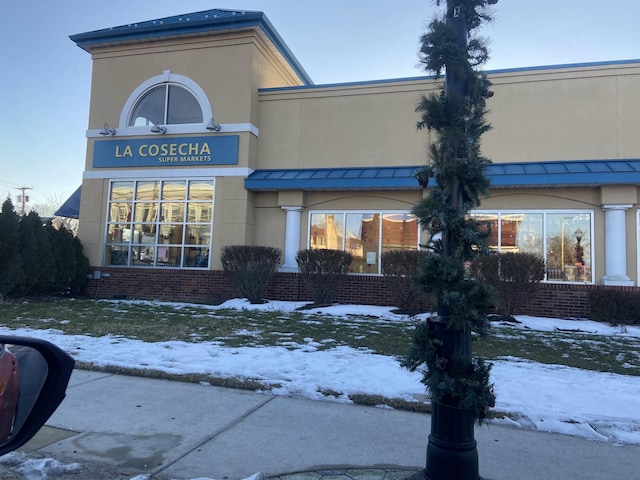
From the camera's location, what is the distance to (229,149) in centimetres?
1527

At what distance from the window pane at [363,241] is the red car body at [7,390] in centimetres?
1274

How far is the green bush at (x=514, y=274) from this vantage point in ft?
36.5

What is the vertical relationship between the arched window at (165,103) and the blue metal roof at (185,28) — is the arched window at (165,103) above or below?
below

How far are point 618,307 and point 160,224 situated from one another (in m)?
13.0

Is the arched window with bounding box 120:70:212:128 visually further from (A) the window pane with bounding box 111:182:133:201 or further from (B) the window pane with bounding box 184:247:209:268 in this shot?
(B) the window pane with bounding box 184:247:209:268

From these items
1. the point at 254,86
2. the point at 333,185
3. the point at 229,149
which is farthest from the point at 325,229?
the point at 254,86

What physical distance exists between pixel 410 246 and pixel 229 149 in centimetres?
637

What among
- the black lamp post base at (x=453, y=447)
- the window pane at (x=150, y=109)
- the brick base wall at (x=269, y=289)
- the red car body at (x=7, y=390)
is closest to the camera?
the red car body at (x=7, y=390)

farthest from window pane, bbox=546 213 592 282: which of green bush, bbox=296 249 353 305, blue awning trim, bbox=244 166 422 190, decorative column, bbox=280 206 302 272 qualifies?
decorative column, bbox=280 206 302 272

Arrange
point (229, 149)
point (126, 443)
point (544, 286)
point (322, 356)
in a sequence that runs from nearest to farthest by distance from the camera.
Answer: point (126, 443)
point (322, 356)
point (544, 286)
point (229, 149)

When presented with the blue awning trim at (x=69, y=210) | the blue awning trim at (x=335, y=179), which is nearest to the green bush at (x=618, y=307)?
the blue awning trim at (x=335, y=179)

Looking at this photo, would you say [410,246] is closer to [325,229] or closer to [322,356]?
[325,229]

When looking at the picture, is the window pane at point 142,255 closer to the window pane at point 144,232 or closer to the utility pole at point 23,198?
the window pane at point 144,232

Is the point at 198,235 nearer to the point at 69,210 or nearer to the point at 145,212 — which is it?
the point at 145,212
